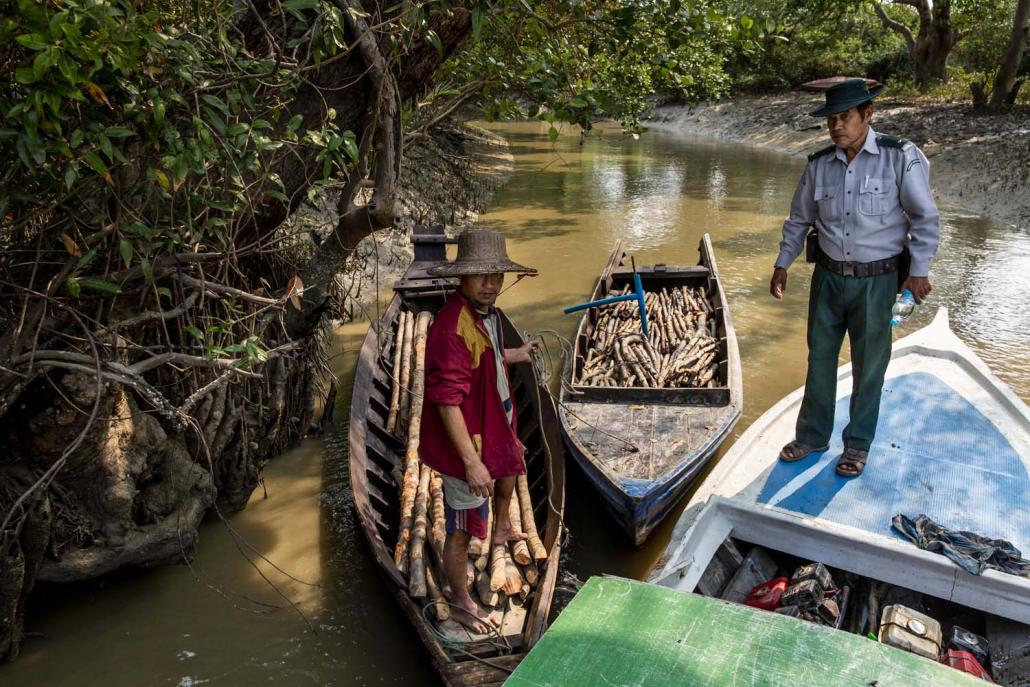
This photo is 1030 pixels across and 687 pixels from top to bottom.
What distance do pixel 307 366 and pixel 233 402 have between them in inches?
54.4

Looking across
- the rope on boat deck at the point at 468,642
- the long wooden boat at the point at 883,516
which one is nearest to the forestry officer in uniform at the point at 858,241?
the long wooden boat at the point at 883,516

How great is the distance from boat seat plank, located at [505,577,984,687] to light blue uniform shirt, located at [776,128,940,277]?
2690mm

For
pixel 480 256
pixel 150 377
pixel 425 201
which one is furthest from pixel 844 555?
pixel 425 201

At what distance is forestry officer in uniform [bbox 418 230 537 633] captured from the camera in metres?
3.51

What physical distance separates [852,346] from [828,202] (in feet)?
3.23

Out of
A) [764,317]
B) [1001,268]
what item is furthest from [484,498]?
[1001,268]

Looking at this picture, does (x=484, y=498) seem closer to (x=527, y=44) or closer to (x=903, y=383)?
(x=903, y=383)

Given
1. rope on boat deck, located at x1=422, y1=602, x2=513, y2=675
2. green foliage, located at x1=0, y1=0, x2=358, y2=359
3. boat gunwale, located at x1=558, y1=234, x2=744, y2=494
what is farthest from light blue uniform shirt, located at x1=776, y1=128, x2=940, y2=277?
rope on boat deck, located at x1=422, y1=602, x2=513, y2=675

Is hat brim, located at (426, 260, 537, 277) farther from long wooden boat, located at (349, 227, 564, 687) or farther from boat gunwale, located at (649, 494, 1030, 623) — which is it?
boat gunwale, located at (649, 494, 1030, 623)

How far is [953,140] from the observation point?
19672 millimetres

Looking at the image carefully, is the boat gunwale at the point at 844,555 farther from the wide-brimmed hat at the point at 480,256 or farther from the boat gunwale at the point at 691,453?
the wide-brimmed hat at the point at 480,256

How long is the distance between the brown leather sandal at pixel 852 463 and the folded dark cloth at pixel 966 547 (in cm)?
60

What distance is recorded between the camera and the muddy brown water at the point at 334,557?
482 cm

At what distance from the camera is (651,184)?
2205 cm
